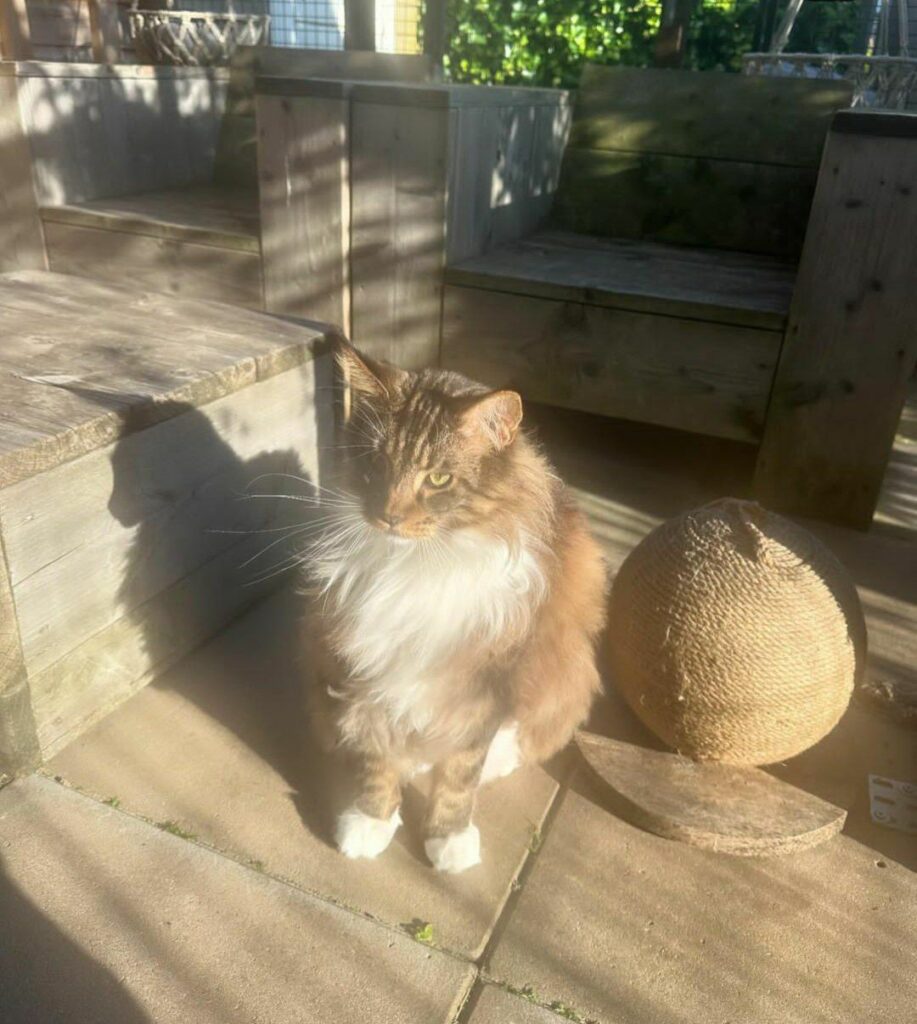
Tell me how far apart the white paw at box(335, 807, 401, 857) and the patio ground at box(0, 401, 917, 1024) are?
0.04 meters

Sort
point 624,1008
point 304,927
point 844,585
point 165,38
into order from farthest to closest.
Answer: point 165,38 < point 844,585 < point 304,927 < point 624,1008

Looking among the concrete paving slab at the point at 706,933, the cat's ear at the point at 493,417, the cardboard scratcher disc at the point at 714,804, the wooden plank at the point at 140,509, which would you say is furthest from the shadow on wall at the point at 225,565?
the cardboard scratcher disc at the point at 714,804

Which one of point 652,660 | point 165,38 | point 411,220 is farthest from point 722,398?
point 165,38

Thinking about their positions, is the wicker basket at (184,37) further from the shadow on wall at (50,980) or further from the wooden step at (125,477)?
the shadow on wall at (50,980)

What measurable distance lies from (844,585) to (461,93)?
8.57ft

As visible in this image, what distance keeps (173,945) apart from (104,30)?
778cm

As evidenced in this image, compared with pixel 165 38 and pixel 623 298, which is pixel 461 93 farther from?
pixel 165 38

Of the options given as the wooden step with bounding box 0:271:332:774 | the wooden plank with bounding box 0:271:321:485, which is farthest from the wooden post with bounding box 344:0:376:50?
the wooden step with bounding box 0:271:332:774

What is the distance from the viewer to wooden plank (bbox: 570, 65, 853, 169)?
4438 mm

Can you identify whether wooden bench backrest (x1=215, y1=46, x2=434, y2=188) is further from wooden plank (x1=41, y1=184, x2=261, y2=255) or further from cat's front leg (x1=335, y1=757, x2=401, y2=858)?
cat's front leg (x1=335, y1=757, x2=401, y2=858)

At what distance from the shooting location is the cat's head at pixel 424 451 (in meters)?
1.77

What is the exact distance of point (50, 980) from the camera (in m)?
1.64

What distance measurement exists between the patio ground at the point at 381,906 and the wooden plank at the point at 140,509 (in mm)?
367

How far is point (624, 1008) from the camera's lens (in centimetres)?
167
